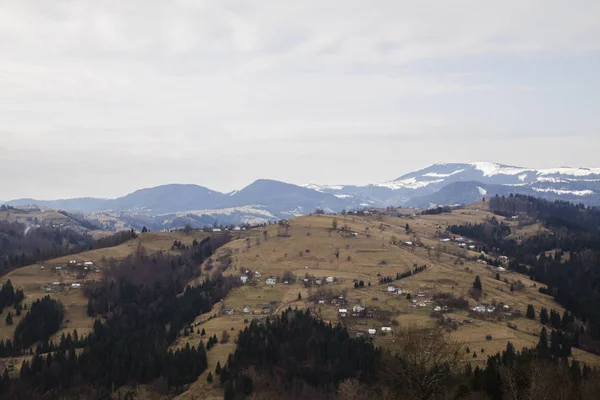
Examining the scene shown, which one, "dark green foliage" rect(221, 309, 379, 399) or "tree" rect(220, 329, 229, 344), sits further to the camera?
"tree" rect(220, 329, 229, 344)

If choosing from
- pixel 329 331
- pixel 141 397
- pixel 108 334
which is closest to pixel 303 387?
pixel 329 331

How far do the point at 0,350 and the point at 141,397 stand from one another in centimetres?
7780

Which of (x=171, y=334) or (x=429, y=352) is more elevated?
(x=429, y=352)

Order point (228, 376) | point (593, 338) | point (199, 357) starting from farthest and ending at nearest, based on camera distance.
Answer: point (593, 338)
point (199, 357)
point (228, 376)

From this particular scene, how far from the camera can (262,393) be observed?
146375mm

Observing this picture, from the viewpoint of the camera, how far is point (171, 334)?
198500mm

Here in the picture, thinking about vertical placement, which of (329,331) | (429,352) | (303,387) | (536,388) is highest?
(429,352)

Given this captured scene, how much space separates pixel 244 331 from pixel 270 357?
51.4ft

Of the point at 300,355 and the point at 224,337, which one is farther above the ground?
the point at 224,337

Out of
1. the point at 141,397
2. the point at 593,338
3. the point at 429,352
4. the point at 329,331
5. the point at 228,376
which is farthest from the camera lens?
the point at 593,338

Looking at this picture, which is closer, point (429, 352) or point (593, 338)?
point (429, 352)

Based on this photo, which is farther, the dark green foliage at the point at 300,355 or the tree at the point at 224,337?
the tree at the point at 224,337

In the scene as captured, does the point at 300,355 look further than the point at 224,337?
No

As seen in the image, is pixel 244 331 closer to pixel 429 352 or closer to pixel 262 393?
pixel 262 393
